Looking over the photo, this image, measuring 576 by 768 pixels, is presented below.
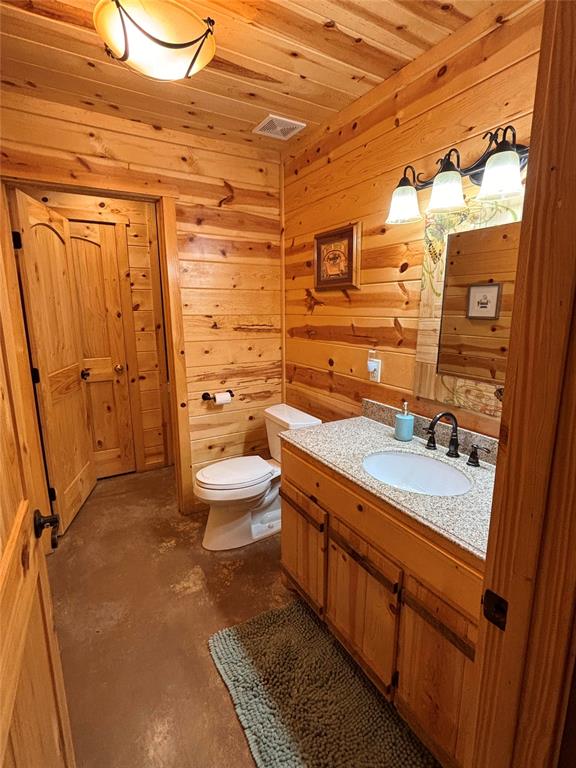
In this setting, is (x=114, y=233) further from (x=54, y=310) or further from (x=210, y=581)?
(x=210, y=581)

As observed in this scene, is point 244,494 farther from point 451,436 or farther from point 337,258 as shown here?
point 337,258

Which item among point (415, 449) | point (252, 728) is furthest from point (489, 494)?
point (252, 728)

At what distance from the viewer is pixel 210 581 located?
6.73ft

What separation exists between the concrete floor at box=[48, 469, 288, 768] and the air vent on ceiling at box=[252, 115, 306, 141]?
8.23 ft

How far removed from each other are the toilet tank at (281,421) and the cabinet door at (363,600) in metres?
0.88

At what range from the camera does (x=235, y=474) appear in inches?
88.5

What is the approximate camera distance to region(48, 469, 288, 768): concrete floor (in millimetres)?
1306

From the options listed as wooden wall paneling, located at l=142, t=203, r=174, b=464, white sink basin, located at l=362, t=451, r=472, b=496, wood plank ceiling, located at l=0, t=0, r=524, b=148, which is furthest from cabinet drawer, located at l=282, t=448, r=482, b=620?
wooden wall paneling, located at l=142, t=203, r=174, b=464

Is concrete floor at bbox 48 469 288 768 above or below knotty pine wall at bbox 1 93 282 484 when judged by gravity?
below

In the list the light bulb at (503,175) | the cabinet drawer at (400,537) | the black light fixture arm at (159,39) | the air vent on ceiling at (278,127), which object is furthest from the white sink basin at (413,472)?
the air vent on ceiling at (278,127)

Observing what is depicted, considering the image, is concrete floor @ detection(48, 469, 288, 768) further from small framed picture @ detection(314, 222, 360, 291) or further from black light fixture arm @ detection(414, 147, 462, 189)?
black light fixture arm @ detection(414, 147, 462, 189)

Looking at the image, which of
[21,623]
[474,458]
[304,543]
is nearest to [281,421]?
[304,543]

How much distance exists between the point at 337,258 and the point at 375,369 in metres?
0.68

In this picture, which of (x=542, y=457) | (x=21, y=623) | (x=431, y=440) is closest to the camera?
(x=542, y=457)
